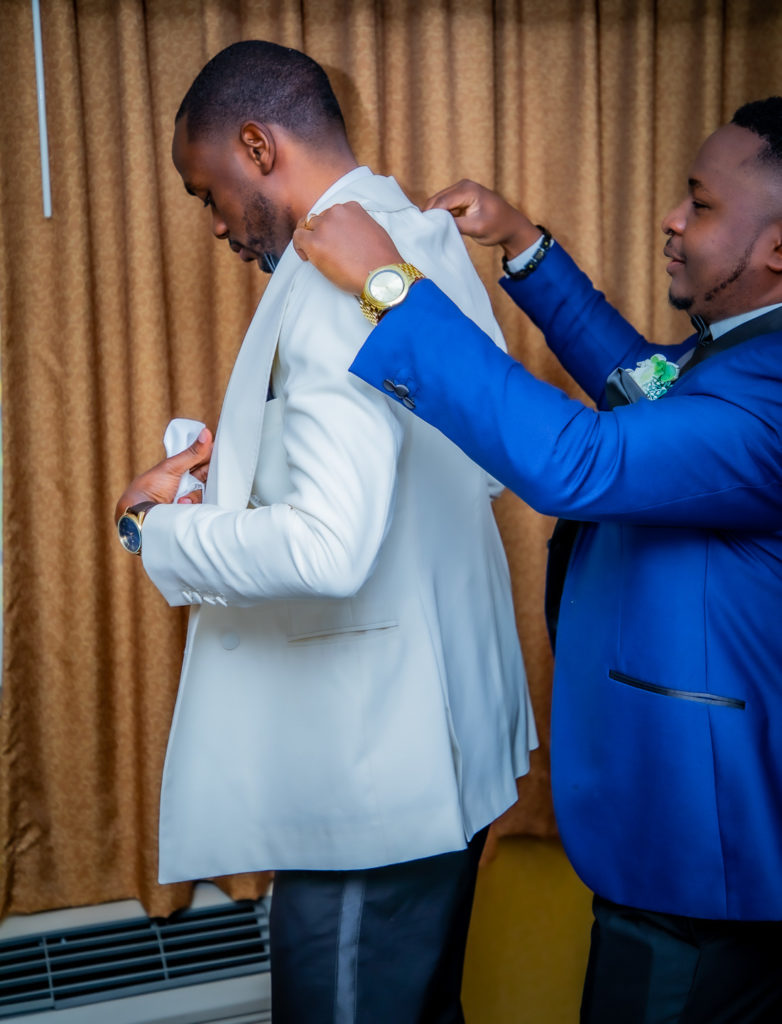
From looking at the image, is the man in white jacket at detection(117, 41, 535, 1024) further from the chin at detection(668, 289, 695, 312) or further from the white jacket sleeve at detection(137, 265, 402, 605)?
the chin at detection(668, 289, 695, 312)

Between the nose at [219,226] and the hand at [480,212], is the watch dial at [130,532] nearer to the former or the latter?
the nose at [219,226]

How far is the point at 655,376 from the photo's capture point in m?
1.34

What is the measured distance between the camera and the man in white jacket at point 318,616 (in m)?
1.05

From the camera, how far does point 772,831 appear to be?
1120mm

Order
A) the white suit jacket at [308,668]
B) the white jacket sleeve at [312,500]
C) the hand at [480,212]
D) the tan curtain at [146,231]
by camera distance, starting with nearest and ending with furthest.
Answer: the white jacket sleeve at [312,500]
the white suit jacket at [308,668]
the hand at [480,212]
the tan curtain at [146,231]

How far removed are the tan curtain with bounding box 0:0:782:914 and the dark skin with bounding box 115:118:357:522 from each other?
31.1 inches

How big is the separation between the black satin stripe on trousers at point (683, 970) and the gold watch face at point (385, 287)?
32.1 inches

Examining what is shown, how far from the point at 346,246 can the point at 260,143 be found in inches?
11.0

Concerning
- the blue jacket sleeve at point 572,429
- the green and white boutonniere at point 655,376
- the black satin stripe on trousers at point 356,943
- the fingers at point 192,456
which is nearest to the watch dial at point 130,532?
the fingers at point 192,456

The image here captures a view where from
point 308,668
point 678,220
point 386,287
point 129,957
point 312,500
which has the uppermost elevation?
point 678,220

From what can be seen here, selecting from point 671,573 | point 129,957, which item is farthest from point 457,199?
point 129,957

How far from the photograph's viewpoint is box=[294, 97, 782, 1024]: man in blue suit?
3.39 ft

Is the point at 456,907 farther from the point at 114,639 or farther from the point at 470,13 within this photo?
the point at 470,13

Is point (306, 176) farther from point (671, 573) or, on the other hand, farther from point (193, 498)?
point (671, 573)
